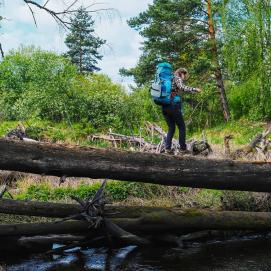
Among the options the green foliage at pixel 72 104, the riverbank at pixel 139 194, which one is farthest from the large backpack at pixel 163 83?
the green foliage at pixel 72 104

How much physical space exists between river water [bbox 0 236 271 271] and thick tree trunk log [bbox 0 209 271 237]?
354mm

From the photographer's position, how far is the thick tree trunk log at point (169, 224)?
7.70 m

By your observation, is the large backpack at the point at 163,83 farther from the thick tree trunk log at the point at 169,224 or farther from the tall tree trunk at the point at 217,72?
the tall tree trunk at the point at 217,72

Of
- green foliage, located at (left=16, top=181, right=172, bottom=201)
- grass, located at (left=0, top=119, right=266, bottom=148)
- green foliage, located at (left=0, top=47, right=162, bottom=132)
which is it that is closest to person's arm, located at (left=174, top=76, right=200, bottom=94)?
green foliage, located at (left=16, top=181, right=172, bottom=201)

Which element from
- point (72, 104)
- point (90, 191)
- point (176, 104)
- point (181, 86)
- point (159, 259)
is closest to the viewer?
point (159, 259)

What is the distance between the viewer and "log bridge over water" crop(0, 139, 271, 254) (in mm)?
6980

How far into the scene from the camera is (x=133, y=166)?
24.2ft

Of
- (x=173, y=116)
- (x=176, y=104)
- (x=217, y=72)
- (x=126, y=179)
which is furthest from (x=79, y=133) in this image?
(x=126, y=179)

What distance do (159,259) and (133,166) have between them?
155cm

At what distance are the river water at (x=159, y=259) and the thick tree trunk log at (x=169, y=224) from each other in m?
0.35

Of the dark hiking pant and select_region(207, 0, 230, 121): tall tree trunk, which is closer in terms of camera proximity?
the dark hiking pant

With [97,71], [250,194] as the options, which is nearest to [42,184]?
[250,194]

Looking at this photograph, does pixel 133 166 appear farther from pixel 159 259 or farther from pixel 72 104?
pixel 72 104

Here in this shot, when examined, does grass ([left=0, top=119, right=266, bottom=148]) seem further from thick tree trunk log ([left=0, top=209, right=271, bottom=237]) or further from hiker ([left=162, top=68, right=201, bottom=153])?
thick tree trunk log ([left=0, top=209, right=271, bottom=237])
